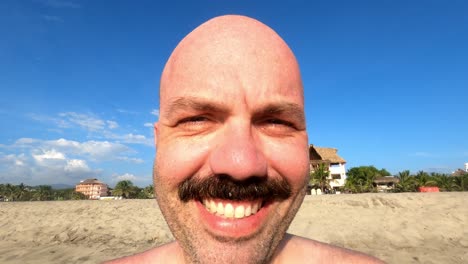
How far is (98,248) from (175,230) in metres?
11.9

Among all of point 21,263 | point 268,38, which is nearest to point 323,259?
point 268,38

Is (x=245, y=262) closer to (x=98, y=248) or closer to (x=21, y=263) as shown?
(x=21, y=263)

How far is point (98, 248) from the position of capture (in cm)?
1119

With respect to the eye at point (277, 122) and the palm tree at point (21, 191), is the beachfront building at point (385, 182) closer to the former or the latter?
the eye at point (277, 122)

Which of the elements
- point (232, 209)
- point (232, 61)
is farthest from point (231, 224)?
point (232, 61)

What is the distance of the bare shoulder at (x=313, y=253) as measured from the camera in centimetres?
150

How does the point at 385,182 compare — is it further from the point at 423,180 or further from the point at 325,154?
the point at 325,154

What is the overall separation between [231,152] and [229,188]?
129mm

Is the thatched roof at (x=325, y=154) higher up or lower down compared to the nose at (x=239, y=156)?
higher up

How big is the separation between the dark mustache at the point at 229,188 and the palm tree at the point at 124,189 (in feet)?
216

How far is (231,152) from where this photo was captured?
98 cm

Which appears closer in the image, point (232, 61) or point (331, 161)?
point (232, 61)

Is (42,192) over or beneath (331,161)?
beneath

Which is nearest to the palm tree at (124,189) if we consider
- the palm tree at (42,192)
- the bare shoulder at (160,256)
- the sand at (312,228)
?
the palm tree at (42,192)
